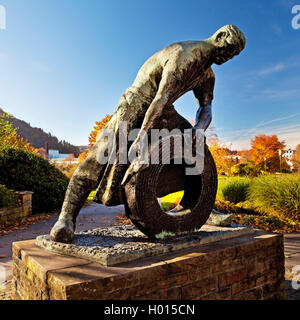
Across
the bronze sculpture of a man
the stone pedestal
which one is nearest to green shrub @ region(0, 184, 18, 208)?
the stone pedestal

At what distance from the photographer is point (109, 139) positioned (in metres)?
2.62

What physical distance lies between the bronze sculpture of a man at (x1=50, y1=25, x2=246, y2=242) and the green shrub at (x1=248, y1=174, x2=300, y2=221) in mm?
5776

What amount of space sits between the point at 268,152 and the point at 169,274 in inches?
829

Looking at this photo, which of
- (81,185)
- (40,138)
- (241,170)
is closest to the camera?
(81,185)

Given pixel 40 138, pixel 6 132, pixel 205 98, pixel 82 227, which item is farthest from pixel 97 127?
pixel 40 138

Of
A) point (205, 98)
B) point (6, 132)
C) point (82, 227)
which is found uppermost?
point (6, 132)

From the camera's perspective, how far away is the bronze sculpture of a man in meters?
2.49

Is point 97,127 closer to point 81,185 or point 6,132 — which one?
point 6,132

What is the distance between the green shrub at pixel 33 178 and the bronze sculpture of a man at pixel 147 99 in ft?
24.3

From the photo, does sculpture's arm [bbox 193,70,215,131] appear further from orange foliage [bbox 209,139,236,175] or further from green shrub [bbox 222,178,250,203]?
orange foliage [bbox 209,139,236,175]

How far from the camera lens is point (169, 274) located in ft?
6.64
